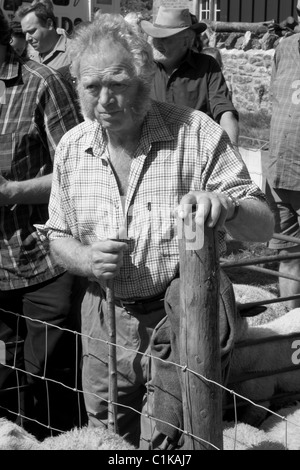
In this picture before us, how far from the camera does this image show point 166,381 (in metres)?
2.80

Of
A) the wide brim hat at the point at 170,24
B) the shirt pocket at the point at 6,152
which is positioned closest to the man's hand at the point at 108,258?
the shirt pocket at the point at 6,152

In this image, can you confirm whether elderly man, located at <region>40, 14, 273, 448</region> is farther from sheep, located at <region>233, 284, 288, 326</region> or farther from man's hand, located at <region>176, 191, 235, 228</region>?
sheep, located at <region>233, 284, 288, 326</region>

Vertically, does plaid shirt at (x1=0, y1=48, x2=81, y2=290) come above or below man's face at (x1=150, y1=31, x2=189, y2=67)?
below

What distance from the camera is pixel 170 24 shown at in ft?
18.7

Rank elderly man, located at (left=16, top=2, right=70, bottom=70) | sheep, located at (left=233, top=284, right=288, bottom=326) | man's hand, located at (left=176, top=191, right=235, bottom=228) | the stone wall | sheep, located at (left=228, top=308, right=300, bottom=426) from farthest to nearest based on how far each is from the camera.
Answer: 1. the stone wall
2. elderly man, located at (left=16, top=2, right=70, bottom=70)
3. sheep, located at (left=233, top=284, right=288, bottom=326)
4. sheep, located at (left=228, top=308, right=300, bottom=426)
5. man's hand, located at (left=176, top=191, right=235, bottom=228)

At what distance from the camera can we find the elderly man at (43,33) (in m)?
6.66

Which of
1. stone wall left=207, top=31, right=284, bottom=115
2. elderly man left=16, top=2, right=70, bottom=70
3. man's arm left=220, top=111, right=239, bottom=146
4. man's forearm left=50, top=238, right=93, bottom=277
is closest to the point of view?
man's forearm left=50, top=238, right=93, bottom=277

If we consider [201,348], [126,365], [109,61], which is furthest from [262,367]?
[109,61]

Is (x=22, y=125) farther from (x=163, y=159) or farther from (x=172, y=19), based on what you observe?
(x=172, y=19)

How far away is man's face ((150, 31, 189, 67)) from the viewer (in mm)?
5680

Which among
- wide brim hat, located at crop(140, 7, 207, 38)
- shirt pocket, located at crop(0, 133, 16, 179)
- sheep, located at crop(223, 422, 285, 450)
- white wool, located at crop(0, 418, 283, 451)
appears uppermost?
wide brim hat, located at crop(140, 7, 207, 38)

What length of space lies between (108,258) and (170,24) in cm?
330

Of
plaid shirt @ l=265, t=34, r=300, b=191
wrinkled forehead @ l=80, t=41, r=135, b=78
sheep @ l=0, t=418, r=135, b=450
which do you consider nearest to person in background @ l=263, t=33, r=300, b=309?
plaid shirt @ l=265, t=34, r=300, b=191

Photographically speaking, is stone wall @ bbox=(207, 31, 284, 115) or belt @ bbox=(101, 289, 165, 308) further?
stone wall @ bbox=(207, 31, 284, 115)
